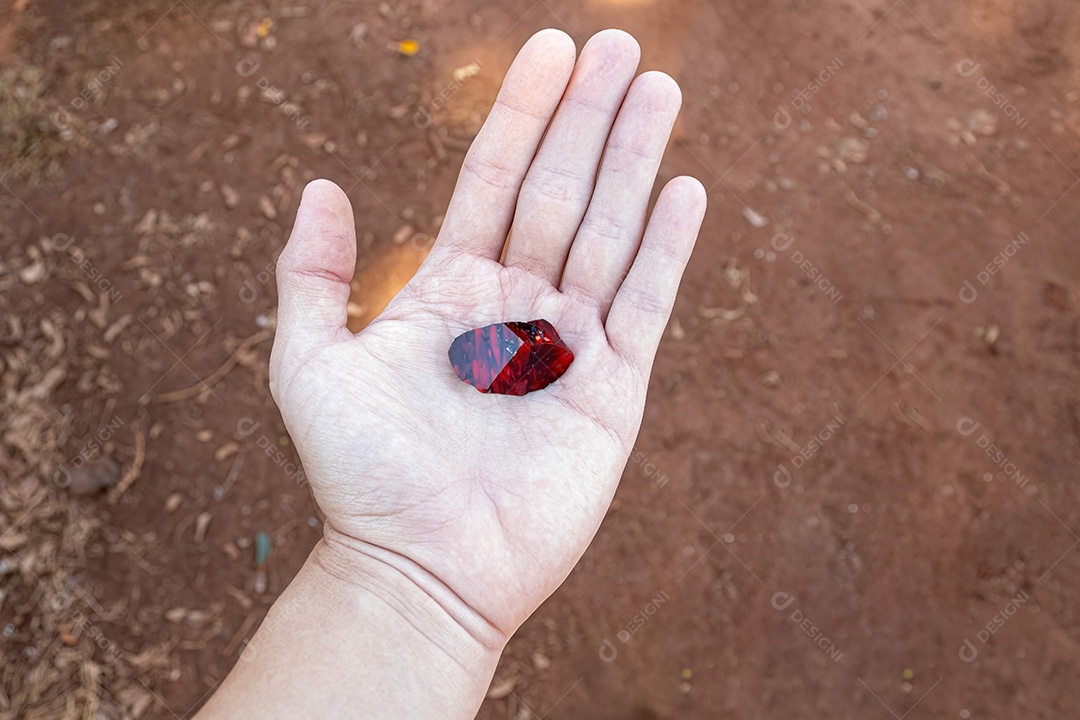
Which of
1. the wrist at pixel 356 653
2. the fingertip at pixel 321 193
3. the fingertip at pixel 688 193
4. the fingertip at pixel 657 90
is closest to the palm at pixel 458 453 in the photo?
the wrist at pixel 356 653

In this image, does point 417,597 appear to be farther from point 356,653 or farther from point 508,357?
point 508,357

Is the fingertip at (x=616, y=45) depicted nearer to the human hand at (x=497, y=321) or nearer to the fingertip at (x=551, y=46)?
the human hand at (x=497, y=321)

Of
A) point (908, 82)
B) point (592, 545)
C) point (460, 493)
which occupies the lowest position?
point (592, 545)

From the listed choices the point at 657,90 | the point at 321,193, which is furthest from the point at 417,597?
the point at 657,90

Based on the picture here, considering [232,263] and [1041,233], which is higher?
[1041,233]

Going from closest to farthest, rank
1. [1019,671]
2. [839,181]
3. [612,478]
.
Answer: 1. [612,478]
2. [1019,671]
3. [839,181]

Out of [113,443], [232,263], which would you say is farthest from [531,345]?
[113,443]

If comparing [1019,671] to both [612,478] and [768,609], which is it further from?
[612,478]
